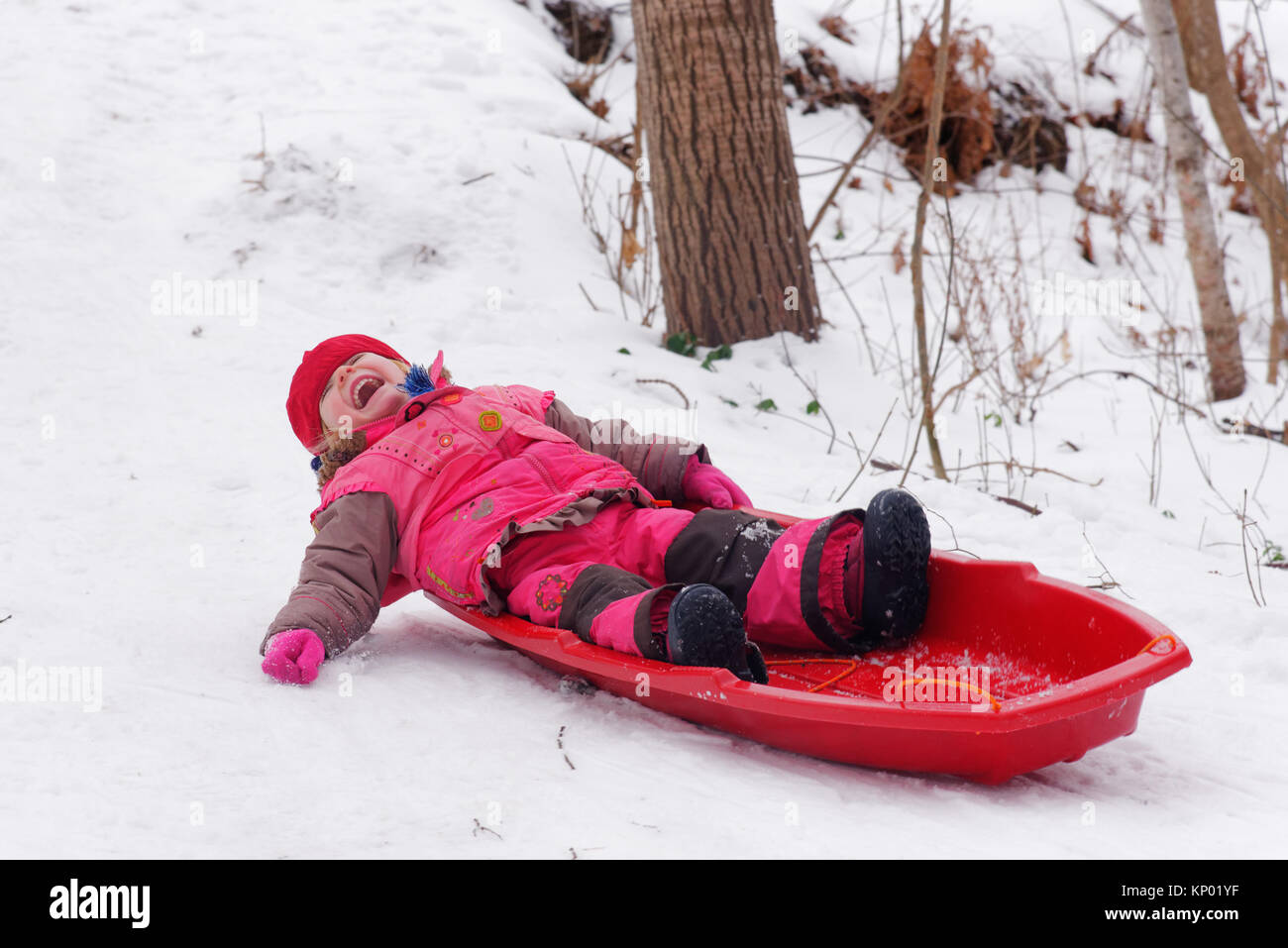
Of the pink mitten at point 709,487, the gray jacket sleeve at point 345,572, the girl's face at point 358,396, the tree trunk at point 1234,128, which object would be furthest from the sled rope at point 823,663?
the tree trunk at point 1234,128

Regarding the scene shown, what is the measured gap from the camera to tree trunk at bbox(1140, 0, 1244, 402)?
4.99 meters

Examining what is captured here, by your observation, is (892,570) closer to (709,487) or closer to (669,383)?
(709,487)

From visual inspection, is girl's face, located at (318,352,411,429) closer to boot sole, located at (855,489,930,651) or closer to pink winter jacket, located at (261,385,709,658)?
pink winter jacket, located at (261,385,709,658)

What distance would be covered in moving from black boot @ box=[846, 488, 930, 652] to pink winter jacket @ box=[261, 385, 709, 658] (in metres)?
0.60

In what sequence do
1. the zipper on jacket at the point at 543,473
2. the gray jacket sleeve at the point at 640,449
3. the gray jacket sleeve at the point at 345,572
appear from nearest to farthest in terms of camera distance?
1. the gray jacket sleeve at the point at 345,572
2. the zipper on jacket at the point at 543,473
3. the gray jacket sleeve at the point at 640,449

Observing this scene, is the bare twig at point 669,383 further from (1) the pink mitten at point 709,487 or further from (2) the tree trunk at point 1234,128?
(2) the tree trunk at point 1234,128

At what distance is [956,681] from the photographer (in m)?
2.36

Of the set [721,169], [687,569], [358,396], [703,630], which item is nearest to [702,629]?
[703,630]

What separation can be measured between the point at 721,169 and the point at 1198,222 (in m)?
2.37

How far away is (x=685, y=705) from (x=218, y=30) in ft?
19.1

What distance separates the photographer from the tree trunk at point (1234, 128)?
5.21m

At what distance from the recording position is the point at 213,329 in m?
4.38
